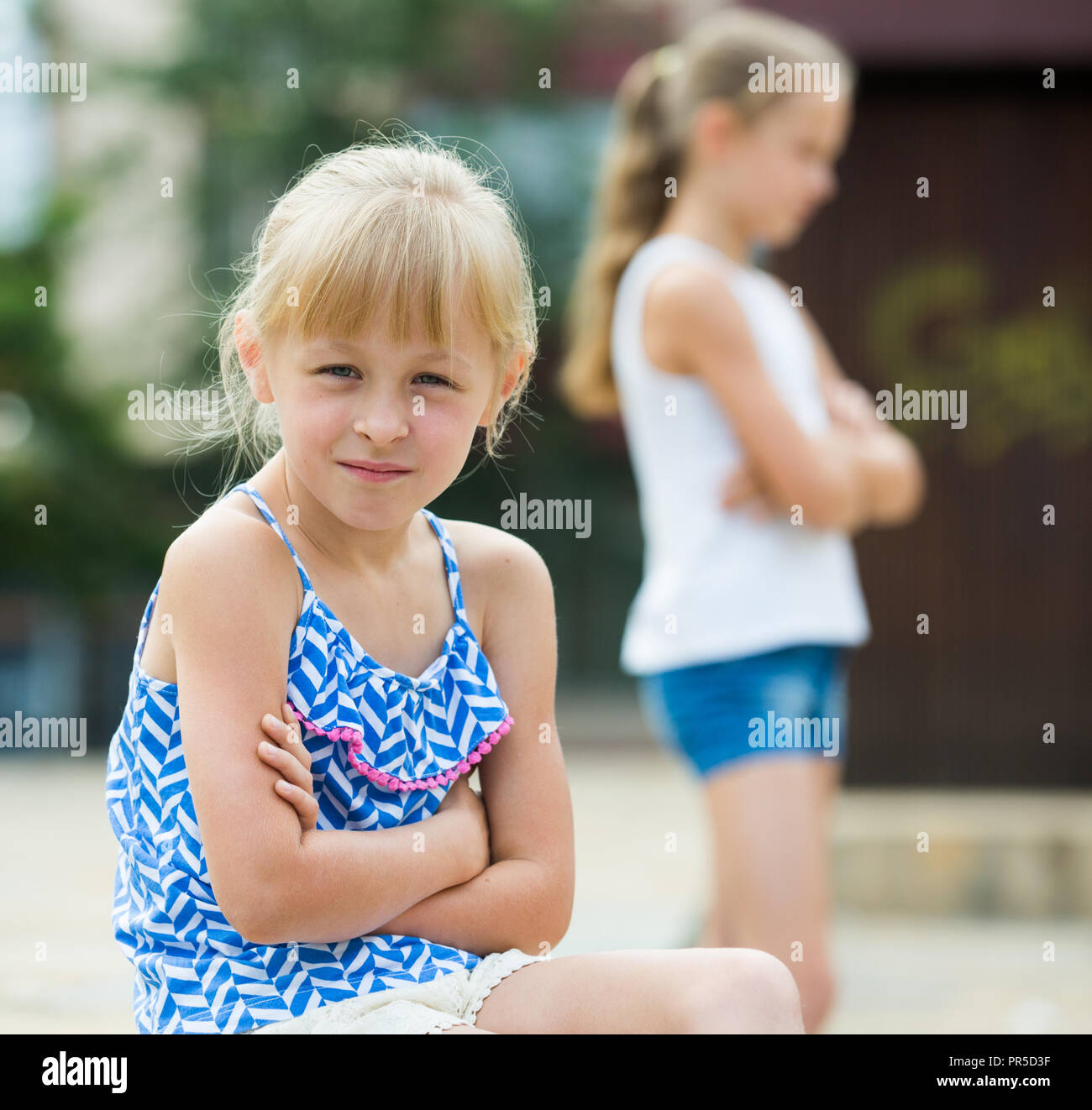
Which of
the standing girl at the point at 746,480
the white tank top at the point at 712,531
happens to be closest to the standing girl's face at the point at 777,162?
the standing girl at the point at 746,480

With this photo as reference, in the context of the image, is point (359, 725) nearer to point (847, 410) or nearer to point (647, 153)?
point (847, 410)

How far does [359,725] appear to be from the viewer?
1.54m

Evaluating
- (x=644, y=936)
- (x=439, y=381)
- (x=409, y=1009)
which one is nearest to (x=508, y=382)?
(x=439, y=381)

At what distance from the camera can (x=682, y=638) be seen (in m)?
2.62

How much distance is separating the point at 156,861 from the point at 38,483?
9.87 meters

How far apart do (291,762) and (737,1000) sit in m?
0.46

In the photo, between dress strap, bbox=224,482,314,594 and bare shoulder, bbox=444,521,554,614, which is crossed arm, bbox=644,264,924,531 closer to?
bare shoulder, bbox=444,521,554,614

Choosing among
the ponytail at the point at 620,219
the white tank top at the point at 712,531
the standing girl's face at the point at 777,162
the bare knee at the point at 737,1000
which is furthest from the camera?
the ponytail at the point at 620,219

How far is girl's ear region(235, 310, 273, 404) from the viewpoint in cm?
166

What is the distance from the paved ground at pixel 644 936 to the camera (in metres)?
3.02

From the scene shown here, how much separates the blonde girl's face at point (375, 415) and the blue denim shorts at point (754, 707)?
1082 mm

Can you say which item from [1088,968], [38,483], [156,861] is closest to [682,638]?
[156,861]

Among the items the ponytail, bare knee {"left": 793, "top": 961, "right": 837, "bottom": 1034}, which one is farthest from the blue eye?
the ponytail

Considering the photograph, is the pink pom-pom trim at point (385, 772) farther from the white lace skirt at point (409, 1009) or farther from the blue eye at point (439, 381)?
the blue eye at point (439, 381)
